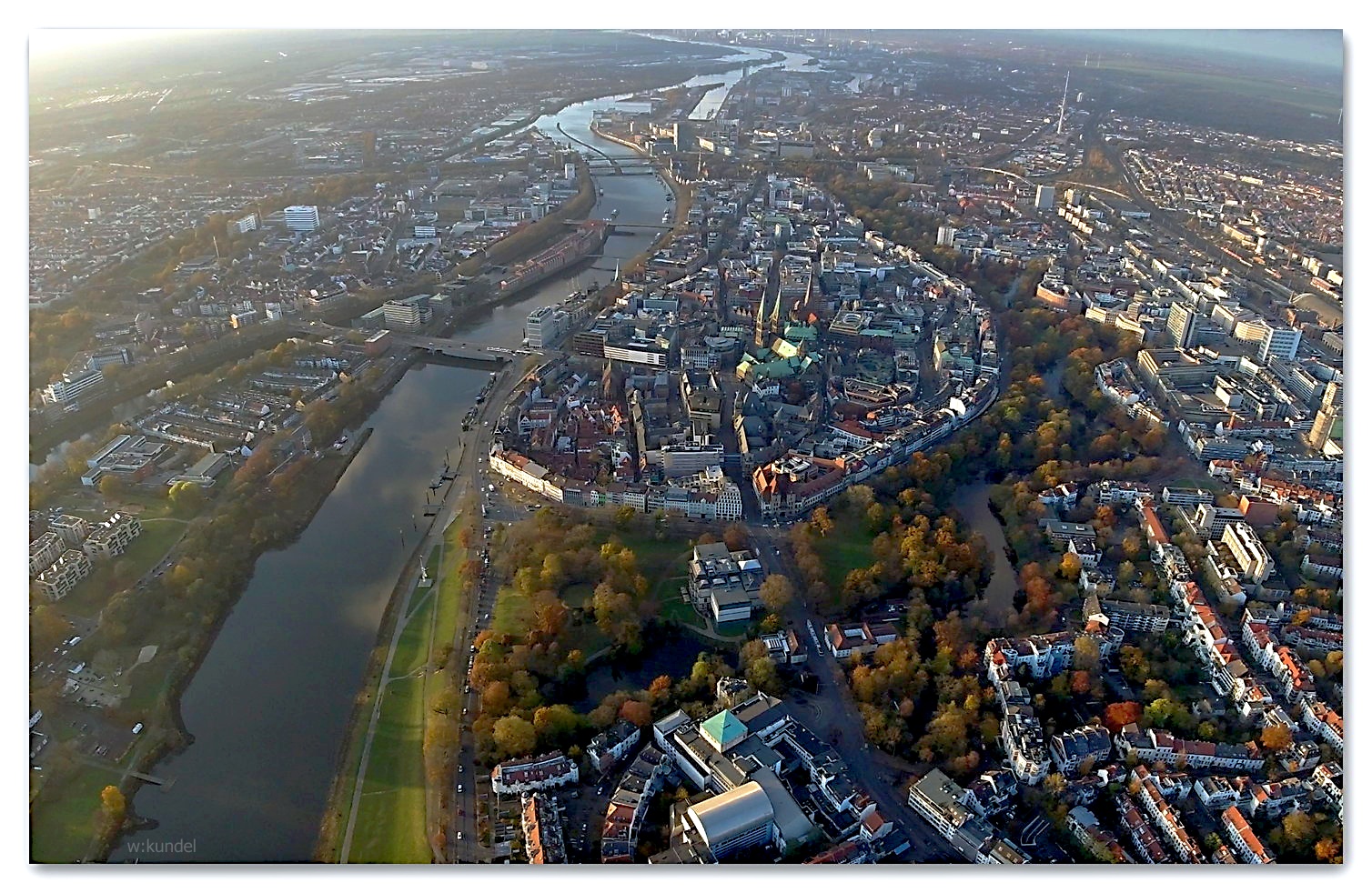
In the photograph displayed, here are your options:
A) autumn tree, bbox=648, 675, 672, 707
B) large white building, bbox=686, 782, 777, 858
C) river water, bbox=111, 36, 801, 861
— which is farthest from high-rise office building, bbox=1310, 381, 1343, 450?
river water, bbox=111, 36, 801, 861

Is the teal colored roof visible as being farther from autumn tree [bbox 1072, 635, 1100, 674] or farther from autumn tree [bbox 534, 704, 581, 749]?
autumn tree [bbox 1072, 635, 1100, 674]

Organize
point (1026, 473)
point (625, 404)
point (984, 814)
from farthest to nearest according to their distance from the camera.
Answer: point (625, 404) → point (1026, 473) → point (984, 814)

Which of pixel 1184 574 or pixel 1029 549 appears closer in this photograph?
pixel 1184 574

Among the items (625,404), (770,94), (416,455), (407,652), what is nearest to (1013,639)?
(407,652)

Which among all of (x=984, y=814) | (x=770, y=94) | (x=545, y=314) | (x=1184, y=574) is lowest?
(x=984, y=814)

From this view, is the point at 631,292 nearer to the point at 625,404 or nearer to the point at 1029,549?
the point at 625,404

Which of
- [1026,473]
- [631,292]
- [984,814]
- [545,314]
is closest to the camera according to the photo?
[984,814]

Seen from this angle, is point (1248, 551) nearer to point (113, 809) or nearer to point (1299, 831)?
point (1299, 831)
